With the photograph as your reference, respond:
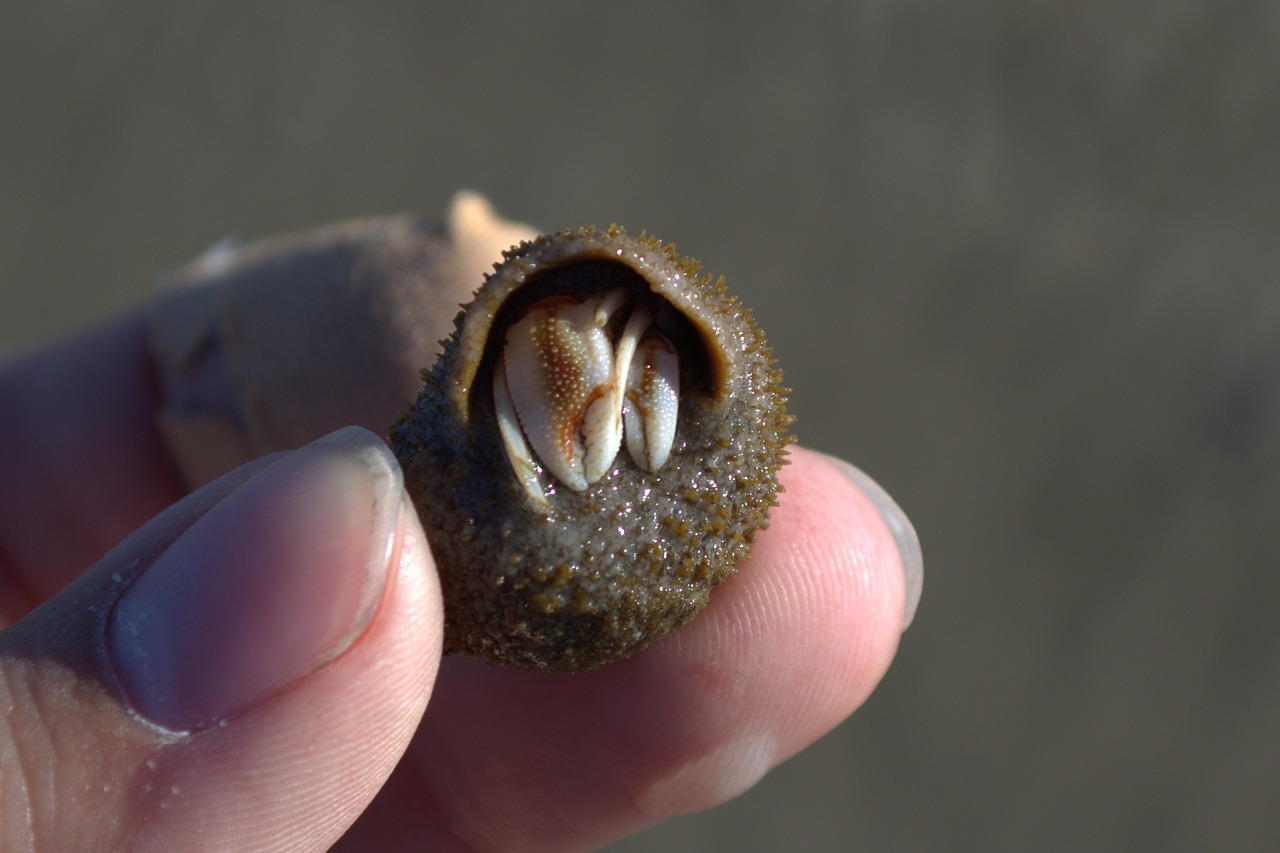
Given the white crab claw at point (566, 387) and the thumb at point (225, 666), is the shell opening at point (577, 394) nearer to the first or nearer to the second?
the white crab claw at point (566, 387)

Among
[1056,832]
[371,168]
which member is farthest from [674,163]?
[1056,832]

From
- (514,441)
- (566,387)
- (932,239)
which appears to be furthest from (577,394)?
(932,239)

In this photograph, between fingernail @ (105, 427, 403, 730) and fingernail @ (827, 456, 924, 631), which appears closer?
fingernail @ (105, 427, 403, 730)

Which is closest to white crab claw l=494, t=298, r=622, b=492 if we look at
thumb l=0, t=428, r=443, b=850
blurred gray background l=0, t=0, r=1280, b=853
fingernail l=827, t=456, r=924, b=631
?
thumb l=0, t=428, r=443, b=850

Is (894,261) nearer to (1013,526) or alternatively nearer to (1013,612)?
(1013,526)

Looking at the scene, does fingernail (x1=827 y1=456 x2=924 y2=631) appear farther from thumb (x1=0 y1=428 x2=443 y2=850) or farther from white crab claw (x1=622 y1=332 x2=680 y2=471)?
thumb (x1=0 y1=428 x2=443 y2=850)

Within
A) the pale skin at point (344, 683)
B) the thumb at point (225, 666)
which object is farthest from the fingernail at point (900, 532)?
the thumb at point (225, 666)
